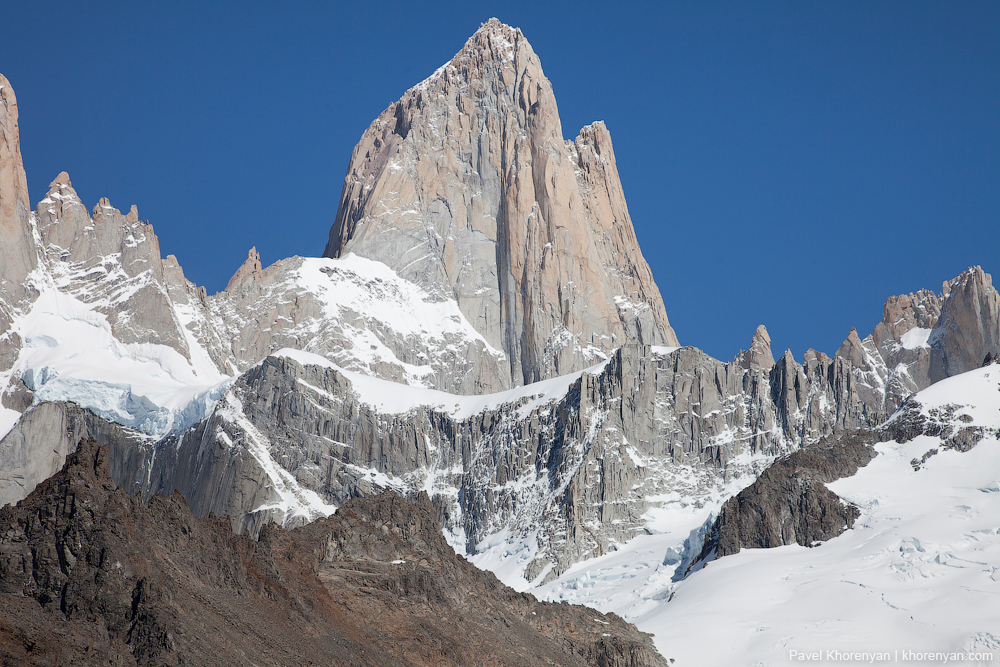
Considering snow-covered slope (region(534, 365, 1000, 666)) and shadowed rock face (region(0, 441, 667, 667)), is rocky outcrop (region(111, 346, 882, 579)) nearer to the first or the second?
snow-covered slope (region(534, 365, 1000, 666))

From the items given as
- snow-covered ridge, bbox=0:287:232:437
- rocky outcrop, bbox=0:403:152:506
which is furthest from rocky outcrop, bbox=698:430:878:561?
rocky outcrop, bbox=0:403:152:506

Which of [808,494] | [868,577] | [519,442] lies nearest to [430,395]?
[519,442]

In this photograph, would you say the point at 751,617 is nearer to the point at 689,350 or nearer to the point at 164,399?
the point at 689,350

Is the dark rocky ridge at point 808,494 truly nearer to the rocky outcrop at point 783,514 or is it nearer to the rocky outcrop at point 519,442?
the rocky outcrop at point 783,514

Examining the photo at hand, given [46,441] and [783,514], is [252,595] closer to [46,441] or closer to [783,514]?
[783,514]

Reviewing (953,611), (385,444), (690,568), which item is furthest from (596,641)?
(385,444)

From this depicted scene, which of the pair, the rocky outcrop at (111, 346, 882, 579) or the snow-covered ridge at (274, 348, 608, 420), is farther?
the snow-covered ridge at (274, 348, 608, 420)

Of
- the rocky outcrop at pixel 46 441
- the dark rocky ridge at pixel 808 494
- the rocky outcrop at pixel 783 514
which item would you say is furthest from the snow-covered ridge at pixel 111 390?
the dark rocky ridge at pixel 808 494
